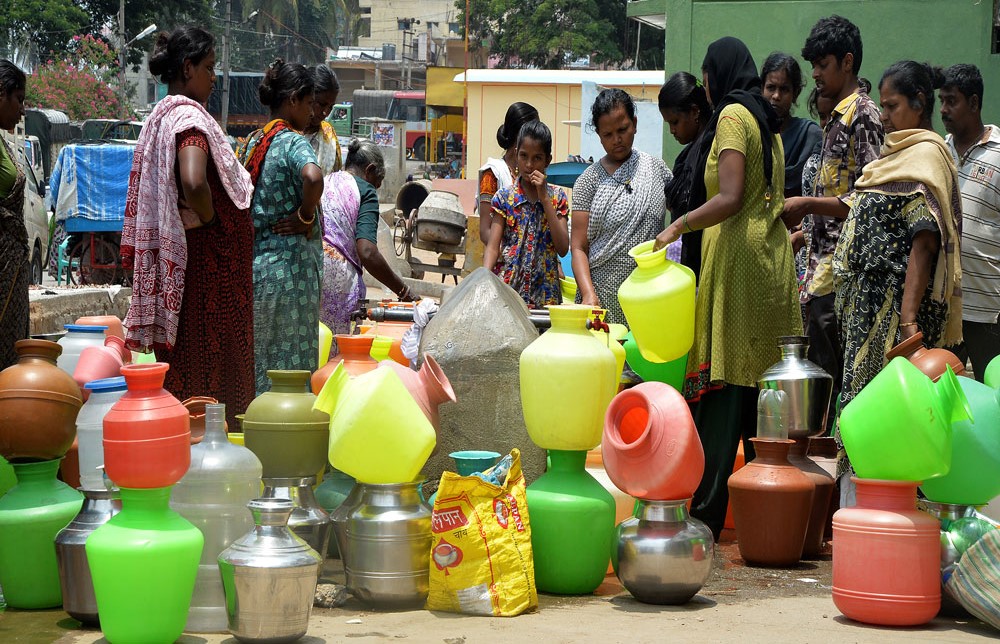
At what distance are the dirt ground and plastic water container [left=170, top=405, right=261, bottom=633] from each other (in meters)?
0.08

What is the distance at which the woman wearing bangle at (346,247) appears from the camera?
564 centimetres

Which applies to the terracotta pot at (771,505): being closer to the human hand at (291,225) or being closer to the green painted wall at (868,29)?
the human hand at (291,225)

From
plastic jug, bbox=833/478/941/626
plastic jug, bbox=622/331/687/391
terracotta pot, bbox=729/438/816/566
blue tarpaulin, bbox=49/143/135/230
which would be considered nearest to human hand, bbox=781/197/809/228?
plastic jug, bbox=622/331/687/391

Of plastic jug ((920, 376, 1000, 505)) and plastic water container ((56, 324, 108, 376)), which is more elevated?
plastic water container ((56, 324, 108, 376))

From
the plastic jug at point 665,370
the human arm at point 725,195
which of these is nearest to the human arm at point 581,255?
the plastic jug at point 665,370

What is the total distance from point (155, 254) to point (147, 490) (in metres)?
1.37

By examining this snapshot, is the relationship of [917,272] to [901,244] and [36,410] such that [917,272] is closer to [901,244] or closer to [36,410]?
[901,244]

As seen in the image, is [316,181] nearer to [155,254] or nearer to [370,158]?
[155,254]

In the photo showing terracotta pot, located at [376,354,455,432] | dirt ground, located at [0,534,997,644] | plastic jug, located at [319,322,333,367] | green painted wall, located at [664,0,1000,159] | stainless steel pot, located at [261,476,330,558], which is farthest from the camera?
green painted wall, located at [664,0,1000,159]

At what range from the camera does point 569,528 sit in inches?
138

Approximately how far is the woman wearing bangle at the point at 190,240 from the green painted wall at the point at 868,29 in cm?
691

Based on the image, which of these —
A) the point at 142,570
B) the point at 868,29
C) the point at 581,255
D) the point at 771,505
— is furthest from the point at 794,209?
the point at 868,29

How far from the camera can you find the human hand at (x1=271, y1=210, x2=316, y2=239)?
4.60 m

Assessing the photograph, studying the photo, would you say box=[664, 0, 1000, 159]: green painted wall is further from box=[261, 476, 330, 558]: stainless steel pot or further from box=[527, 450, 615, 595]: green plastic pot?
box=[261, 476, 330, 558]: stainless steel pot
